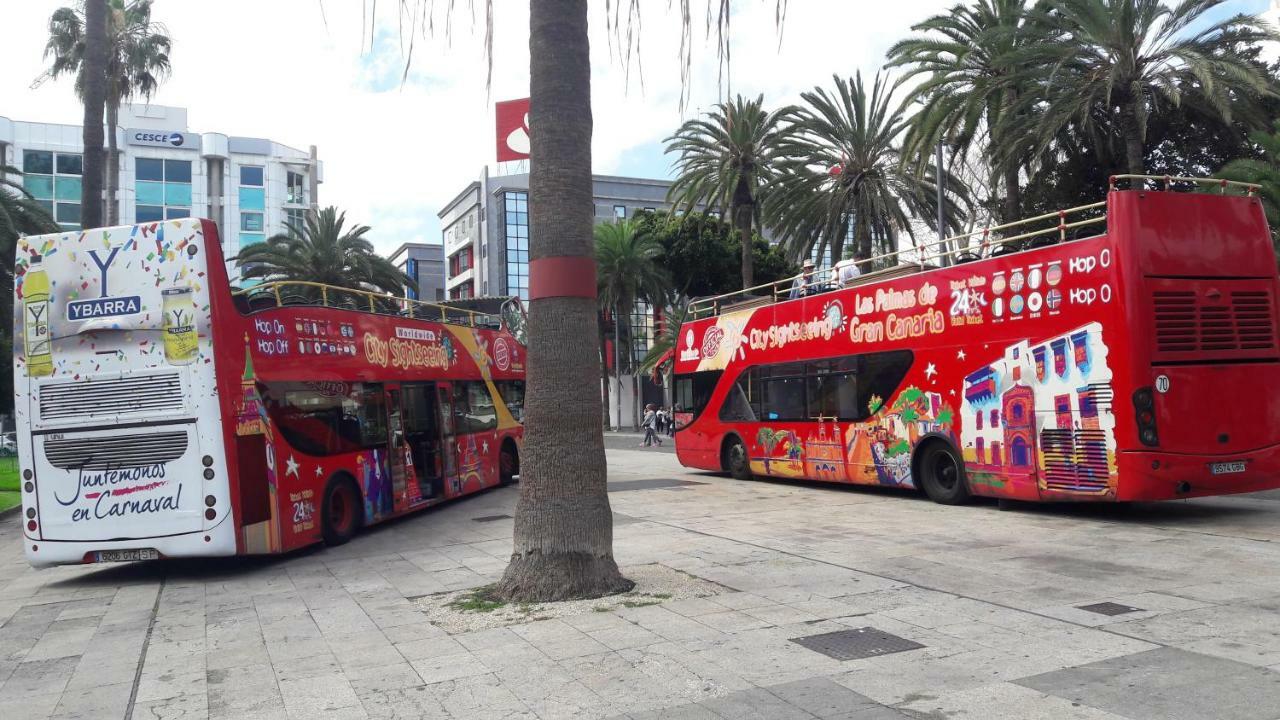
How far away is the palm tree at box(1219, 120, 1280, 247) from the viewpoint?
73.2 feet

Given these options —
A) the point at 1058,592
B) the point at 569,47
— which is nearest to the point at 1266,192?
the point at 1058,592

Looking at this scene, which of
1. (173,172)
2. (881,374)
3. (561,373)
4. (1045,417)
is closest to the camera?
(561,373)

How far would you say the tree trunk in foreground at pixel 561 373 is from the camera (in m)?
8.20

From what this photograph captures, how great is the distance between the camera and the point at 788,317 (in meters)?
18.6

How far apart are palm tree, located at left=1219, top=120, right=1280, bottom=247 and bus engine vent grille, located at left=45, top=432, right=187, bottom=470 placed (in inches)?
890

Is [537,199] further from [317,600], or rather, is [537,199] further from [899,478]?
[899,478]

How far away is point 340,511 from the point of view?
13.4m

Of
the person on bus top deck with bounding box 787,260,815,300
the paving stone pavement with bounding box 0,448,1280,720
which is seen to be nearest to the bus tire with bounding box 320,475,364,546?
the paving stone pavement with bounding box 0,448,1280,720

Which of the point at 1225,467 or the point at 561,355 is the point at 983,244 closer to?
the point at 1225,467

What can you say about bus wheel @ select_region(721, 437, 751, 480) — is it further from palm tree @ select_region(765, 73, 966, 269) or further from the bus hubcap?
palm tree @ select_region(765, 73, 966, 269)

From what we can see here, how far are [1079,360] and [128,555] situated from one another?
1132cm

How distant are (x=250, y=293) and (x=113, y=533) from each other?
3169mm

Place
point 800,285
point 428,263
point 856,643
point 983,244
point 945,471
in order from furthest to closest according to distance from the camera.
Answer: point 428,263
point 800,285
point 945,471
point 983,244
point 856,643

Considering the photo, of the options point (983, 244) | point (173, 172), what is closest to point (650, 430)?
point (983, 244)
